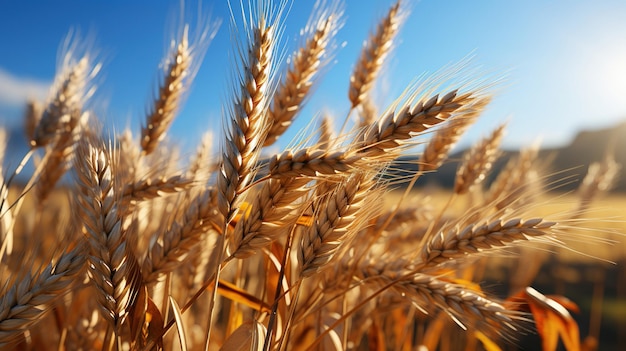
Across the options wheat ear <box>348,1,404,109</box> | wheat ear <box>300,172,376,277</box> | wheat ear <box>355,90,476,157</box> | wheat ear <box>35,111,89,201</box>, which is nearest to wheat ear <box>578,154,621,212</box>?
wheat ear <box>348,1,404,109</box>

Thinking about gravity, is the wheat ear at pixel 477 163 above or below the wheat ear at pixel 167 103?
below

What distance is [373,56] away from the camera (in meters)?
1.88

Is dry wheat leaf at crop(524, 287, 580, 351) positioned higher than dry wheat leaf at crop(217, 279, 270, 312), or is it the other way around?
dry wheat leaf at crop(217, 279, 270, 312)

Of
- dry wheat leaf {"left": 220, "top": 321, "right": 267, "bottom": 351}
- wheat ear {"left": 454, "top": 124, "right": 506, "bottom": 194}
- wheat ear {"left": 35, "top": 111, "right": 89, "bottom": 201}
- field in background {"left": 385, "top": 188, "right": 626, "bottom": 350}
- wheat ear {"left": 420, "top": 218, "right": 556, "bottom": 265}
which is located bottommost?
field in background {"left": 385, "top": 188, "right": 626, "bottom": 350}

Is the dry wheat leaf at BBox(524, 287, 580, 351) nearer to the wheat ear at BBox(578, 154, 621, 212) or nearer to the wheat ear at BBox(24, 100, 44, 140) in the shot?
the wheat ear at BBox(578, 154, 621, 212)

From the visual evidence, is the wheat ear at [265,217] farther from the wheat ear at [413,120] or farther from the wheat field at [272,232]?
the wheat ear at [413,120]

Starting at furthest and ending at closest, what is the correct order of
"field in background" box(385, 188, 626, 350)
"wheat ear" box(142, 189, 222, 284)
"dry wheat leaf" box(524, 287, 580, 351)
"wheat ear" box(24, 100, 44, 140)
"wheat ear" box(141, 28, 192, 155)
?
"field in background" box(385, 188, 626, 350), "wheat ear" box(24, 100, 44, 140), "wheat ear" box(141, 28, 192, 155), "dry wheat leaf" box(524, 287, 580, 351), "wheat ear" box(142, 189, 222, 284)

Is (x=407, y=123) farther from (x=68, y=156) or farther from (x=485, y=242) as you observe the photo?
(x=68, y=156)

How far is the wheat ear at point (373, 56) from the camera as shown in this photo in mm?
1850

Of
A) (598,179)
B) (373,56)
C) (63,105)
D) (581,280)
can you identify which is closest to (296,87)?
(373,56)

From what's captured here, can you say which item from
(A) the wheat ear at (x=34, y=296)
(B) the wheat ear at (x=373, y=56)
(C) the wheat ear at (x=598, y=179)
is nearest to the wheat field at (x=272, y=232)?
(A) the wheat ear at (x=34, y=296)

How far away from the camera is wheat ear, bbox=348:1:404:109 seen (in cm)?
185

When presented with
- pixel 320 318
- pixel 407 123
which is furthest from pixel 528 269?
pixel 407 123

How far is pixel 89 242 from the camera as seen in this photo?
928mm
